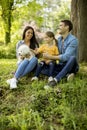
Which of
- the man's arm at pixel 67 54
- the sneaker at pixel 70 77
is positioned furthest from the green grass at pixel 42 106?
the man's arm at pixel 67 54

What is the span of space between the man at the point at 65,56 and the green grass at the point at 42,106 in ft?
0.58

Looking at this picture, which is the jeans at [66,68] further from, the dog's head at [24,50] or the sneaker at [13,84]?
the sneaker at [13,84]

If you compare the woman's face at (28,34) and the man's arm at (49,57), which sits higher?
the woman's face at (28,34)

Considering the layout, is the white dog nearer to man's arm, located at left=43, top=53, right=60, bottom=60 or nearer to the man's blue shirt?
man's arm, located at left=43, top=53, right=60, bottom=60

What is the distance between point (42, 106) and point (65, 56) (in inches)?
55.6

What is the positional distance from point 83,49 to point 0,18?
34.9 ft

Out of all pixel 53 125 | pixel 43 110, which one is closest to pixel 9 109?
pixel 43 110

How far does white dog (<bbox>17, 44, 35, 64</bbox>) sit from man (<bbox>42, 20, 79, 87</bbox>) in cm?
38

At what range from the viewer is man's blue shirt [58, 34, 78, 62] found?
282 inches

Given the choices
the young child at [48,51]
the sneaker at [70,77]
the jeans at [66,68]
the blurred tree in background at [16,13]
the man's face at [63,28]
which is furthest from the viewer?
the blurred tree in background at [16,13]

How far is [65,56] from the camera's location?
23.5 ft

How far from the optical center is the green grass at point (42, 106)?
551 cm

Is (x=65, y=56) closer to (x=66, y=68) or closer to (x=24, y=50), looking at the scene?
(x=66, y=68)

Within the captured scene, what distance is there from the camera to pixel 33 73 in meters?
7.68
